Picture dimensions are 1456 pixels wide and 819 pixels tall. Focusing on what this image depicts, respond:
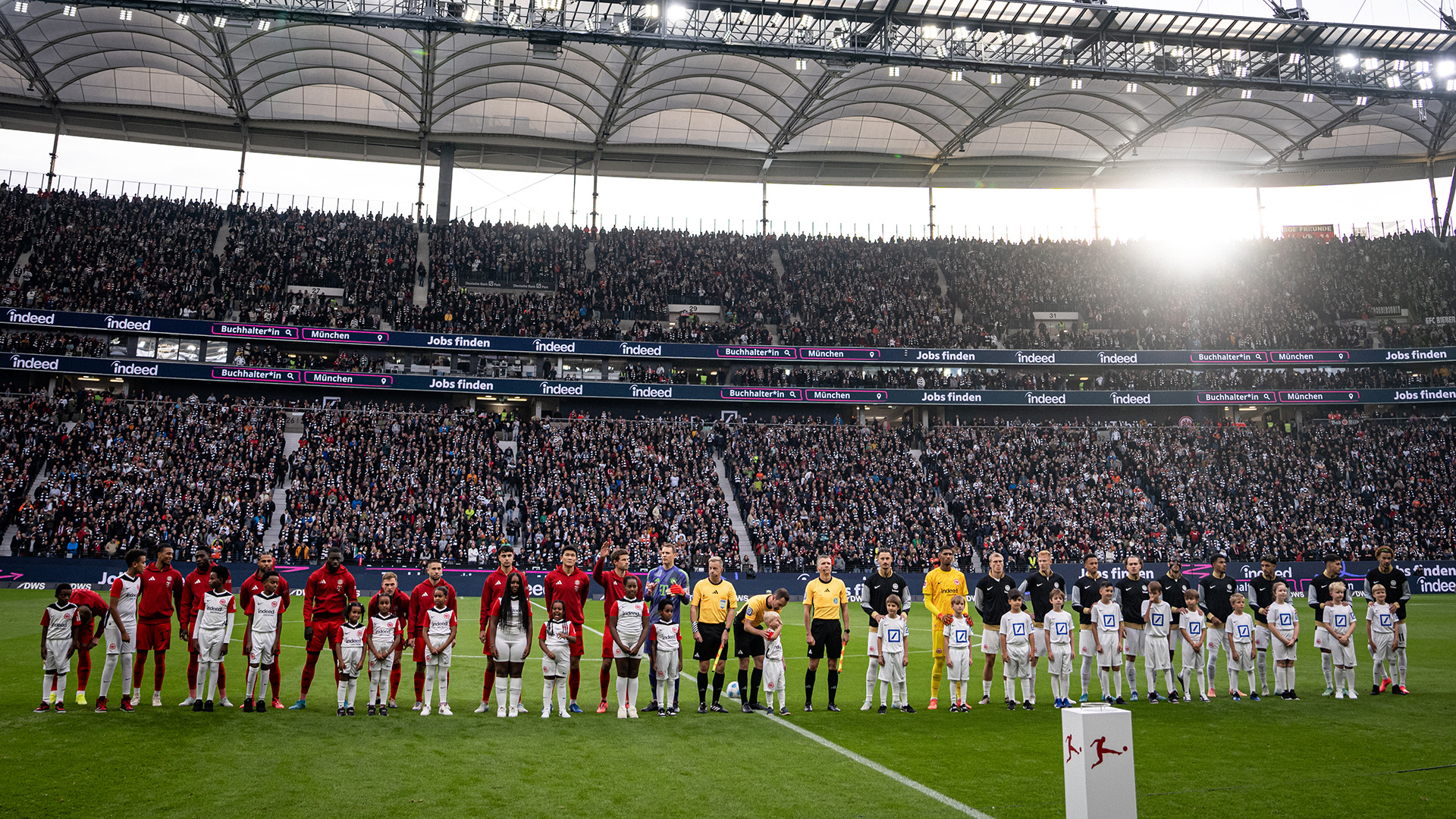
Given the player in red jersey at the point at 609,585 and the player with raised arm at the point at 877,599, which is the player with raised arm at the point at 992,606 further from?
the player in red jersey at the point at 609,585

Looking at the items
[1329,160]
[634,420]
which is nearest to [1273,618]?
[634,420]

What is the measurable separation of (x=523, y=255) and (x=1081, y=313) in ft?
100

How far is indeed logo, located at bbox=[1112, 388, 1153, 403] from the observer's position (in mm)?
45188

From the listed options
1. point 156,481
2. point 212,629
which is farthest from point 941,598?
point 156,481

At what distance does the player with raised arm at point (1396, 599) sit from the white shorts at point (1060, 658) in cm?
489

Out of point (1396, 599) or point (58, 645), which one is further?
point (1396, 599)

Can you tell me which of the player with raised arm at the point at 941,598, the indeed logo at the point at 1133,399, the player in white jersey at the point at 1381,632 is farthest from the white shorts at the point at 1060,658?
the indeed logo at the point at 1133,399

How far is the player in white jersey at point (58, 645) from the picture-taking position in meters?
10.8

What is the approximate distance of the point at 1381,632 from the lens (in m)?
13.2

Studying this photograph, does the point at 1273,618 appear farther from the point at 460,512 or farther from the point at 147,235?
the point at 147,235

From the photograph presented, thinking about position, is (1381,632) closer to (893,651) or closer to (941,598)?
(941,598)

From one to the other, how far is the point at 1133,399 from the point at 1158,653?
35.5 meters

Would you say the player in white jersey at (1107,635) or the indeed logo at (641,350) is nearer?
the player in white jersey at (1107,635)

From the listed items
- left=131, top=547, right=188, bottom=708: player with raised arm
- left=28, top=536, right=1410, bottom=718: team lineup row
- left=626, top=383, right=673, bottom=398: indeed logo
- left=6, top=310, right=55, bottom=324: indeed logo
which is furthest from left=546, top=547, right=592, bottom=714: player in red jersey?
left=6, top=310, right=55, bottom=324: indeed logo
